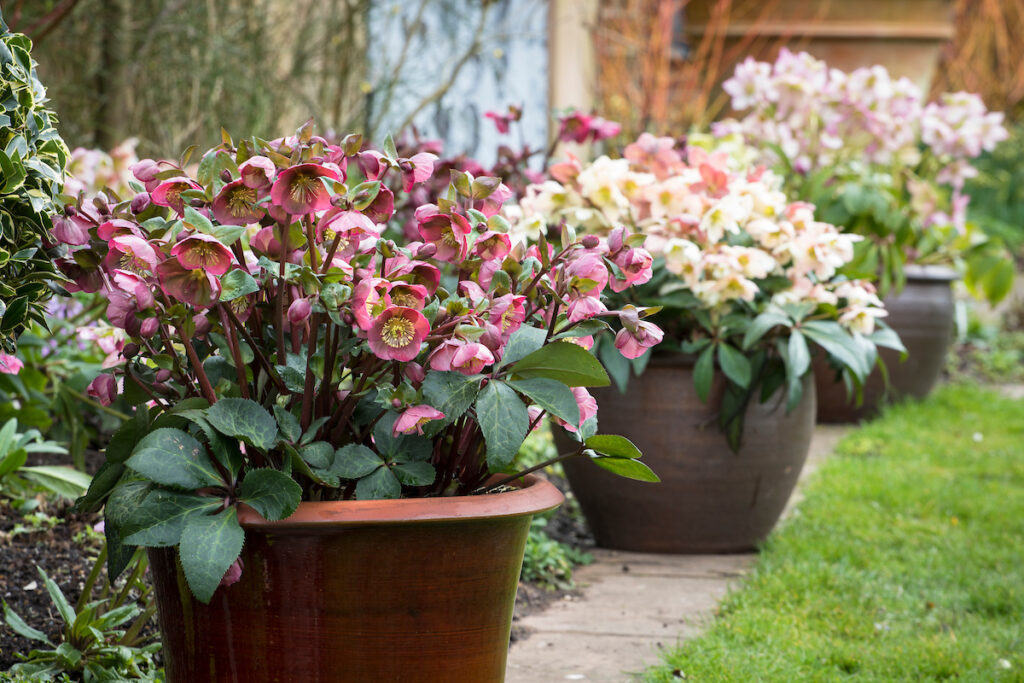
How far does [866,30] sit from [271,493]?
5929mm

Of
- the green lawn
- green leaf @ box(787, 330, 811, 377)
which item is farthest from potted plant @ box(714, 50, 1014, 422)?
green leaf @ box(787, 330, 811, 377)

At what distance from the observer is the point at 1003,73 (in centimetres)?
973

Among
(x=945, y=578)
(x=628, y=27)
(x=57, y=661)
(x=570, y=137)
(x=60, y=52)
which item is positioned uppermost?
(x=628, y=27)

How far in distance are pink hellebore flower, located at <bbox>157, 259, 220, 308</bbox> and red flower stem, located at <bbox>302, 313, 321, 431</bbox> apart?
0.15 meters

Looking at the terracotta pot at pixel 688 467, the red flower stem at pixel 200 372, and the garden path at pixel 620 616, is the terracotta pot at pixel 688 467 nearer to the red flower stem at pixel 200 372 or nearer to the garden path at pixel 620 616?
the garden path at pixel 620 616

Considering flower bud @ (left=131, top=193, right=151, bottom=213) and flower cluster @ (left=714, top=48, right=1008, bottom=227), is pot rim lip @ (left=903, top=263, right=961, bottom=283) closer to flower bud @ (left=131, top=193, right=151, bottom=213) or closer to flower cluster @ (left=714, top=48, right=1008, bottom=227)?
flower cluster @ (left=714, top=48, right=1008, bottom=227)

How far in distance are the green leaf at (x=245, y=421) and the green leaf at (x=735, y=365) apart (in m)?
1.41

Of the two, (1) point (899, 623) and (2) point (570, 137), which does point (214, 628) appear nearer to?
(1) point (899, 623)

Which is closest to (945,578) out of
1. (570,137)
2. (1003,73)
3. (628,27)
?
(570,137)

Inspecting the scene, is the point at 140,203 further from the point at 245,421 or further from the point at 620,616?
the point at 620,616

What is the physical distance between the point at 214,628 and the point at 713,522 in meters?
1.59

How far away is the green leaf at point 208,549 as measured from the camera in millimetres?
1071

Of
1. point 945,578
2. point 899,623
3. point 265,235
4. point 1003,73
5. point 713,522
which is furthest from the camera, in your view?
point 1003,73

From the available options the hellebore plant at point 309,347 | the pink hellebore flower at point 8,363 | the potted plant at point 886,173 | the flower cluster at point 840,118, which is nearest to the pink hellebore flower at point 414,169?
the hellebore plant at point 309,347
